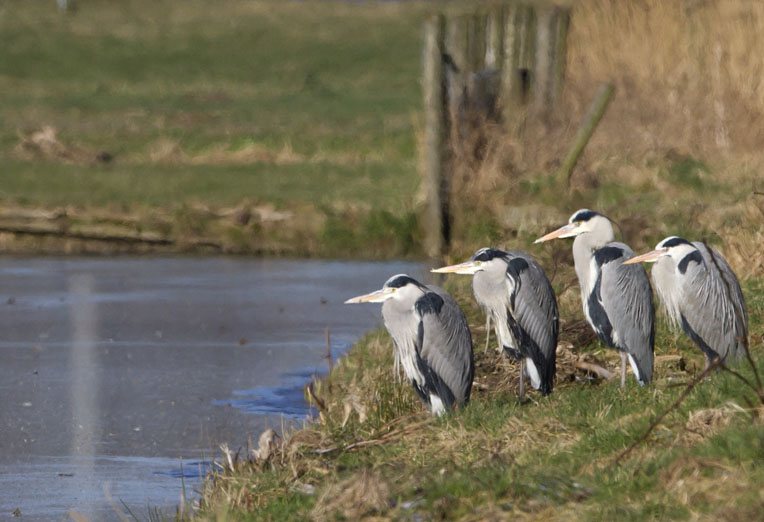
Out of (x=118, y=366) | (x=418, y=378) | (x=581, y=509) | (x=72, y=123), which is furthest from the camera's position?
(x=72, y=123)

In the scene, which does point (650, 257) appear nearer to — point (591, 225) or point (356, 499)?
point (591, 225)

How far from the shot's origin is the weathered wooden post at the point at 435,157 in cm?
1252

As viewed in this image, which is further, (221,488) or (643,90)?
(643,90)

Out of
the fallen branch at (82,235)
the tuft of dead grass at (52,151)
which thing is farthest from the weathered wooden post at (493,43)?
the tuft of dead grass at (52,151)

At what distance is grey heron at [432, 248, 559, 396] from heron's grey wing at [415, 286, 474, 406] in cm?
36

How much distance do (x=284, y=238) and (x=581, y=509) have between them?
8192 millimetres

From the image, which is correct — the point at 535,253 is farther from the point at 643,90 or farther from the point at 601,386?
the point at 643,90

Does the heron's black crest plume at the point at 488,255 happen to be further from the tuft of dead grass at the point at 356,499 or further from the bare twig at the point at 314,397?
the tuft of dead grass at the point at 356,499

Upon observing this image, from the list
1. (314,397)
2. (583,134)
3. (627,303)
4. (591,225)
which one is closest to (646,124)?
(583,134)

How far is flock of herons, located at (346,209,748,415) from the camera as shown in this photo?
22.6 feet

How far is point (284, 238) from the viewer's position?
1302cm

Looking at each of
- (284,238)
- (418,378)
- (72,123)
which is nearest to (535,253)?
(284,238)

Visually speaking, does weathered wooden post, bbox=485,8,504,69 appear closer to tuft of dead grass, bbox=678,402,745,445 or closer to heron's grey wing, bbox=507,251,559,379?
heron's grey wing, bbox=507,251,559,379

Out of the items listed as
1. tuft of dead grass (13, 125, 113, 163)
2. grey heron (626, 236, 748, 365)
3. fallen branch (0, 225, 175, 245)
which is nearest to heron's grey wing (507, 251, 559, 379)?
grey heron (626, 236, 748, 365)
